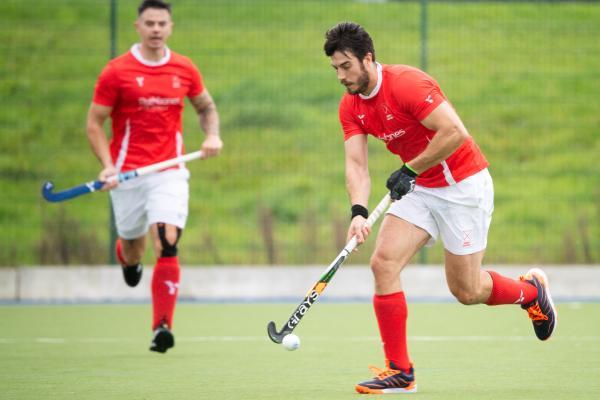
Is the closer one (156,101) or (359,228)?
(359,228)

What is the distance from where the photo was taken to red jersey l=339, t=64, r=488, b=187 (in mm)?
6102

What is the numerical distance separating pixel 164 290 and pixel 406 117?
2.39 meters

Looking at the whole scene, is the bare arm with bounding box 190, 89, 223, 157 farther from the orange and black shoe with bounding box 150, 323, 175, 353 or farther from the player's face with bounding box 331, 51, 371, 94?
the player's face with bounding box 331, 51, 371, 94

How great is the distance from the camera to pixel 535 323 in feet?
23.8

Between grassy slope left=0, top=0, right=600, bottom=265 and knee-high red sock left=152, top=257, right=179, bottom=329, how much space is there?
4.33 metres

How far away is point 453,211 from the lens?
253 inches

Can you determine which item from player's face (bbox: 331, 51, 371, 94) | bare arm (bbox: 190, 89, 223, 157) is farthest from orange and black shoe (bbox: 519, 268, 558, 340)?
bare arm (bbox: 190, 89, 223, 157)

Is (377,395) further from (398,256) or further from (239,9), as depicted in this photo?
(239,9)

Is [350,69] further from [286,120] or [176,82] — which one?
[286,120]

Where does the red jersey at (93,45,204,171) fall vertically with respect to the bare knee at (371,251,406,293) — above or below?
above

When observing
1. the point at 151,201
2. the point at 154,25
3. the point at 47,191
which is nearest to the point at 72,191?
the point at 47,191

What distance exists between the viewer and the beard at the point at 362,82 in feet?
20.0

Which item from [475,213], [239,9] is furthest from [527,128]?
[475,213]

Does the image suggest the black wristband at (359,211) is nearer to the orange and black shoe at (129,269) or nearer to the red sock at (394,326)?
the red sock at (394,326)
